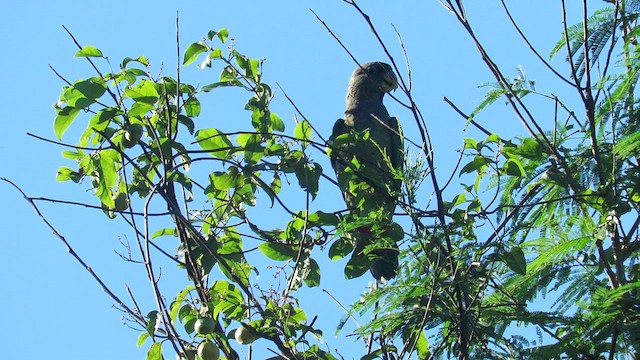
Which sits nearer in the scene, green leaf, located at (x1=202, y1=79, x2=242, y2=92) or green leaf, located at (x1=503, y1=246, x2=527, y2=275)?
green leaf, located at (x1=503, y1=246, x2=527, y2=275)

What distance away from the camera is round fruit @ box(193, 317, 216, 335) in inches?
146

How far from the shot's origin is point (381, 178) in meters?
4.21

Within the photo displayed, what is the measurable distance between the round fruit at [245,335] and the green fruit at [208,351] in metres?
0.09

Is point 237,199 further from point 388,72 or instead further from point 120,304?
point 388,72

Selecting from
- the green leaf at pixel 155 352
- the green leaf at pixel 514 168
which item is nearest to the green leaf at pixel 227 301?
the green leaf at pixel 155 352

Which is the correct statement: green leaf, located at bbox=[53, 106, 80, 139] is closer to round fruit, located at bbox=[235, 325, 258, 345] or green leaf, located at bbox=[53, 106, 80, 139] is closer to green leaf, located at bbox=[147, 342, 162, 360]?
green leaf, located at bbox=[147, 342, 162, 360]

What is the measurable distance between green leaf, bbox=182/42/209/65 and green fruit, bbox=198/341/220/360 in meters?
1.21

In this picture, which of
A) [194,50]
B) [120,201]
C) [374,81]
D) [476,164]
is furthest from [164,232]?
[374,81]

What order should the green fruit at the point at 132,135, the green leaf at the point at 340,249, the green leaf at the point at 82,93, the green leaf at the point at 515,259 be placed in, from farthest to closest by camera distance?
the green leaf at the point at 340,249 < the green fruit at the point at 132,135 < the green leaf at the point at 82,93 < the green leaf at the point at 515,259

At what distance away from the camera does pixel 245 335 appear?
375cm

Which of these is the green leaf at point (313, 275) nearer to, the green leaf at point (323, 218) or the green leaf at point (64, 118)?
the green leaf at point (323, 218)

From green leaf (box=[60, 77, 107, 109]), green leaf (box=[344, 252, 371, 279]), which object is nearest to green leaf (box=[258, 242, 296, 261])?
green leaf (box=[344, 252, 371, 279])

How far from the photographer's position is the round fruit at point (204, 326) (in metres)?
3.72

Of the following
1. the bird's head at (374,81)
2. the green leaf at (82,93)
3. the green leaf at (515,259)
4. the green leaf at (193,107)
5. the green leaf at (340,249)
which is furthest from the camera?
the bird's head at (374,81)
